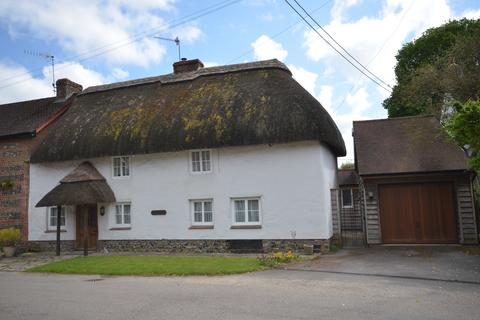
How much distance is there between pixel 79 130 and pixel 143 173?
12.4 feet

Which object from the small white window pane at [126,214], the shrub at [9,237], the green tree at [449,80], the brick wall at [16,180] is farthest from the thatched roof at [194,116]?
the green tree at [449,80]

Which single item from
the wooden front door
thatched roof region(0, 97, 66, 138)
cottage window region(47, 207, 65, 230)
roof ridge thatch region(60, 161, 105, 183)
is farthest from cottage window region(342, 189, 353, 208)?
thatched roof region(0, 97, 66, 138)

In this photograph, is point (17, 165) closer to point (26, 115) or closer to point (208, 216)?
point (26, 115)

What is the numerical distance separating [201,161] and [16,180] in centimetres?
942

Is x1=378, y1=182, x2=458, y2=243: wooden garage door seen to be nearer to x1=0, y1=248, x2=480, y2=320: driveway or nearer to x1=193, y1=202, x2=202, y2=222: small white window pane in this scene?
x1=0, y1=248, x2=480, y2=320: driveway

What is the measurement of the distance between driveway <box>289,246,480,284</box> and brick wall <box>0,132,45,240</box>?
543 inches

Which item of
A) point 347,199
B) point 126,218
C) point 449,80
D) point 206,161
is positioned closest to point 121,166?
point 126,218

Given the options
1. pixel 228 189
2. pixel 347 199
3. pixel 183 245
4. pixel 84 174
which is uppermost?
pixel 84 174

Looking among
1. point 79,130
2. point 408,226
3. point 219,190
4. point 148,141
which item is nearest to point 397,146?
point 408,226

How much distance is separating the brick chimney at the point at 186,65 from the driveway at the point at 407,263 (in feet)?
37.0

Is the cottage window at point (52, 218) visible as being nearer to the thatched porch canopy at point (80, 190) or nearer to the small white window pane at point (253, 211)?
the thatched porch canopy at point (80, 190)

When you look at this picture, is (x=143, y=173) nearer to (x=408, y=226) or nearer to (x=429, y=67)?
(x=408, y=226)

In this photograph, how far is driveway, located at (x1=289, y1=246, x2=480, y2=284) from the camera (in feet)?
36.0

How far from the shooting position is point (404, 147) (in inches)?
692
